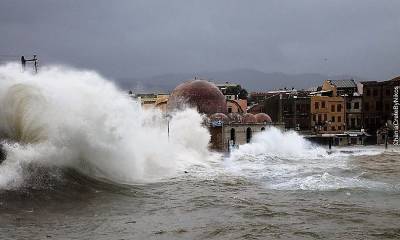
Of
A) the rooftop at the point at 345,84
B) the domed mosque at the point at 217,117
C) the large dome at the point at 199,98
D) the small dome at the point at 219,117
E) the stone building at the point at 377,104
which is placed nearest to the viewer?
the domed mosque at the point at 217,117

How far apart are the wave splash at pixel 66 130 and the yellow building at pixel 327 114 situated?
140 ft

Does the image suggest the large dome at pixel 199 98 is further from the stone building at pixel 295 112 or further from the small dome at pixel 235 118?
the stone building at pixel 295 112

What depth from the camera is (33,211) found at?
1365cm

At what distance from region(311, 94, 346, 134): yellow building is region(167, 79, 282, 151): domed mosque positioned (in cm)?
974

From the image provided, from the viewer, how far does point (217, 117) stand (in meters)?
55.3

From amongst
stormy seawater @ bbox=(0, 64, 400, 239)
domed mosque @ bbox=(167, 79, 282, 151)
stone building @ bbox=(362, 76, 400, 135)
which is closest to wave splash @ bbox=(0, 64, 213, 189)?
stormy seawater @ bbox=(0, 64, 400, 239)

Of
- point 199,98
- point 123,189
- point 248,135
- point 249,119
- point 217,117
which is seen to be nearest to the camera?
point 123,189

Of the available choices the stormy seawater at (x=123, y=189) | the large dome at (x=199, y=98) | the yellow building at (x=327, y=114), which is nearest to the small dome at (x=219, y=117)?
the large dome at (x=199, y=98)

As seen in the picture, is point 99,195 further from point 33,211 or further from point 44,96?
point 44,96

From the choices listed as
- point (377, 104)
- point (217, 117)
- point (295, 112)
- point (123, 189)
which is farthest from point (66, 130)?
point (377, 104)

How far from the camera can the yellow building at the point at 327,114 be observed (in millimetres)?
65750

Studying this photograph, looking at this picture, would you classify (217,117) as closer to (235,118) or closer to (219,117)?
(219,117)

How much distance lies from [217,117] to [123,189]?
3700cm

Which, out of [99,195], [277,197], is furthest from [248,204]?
[99,195]
